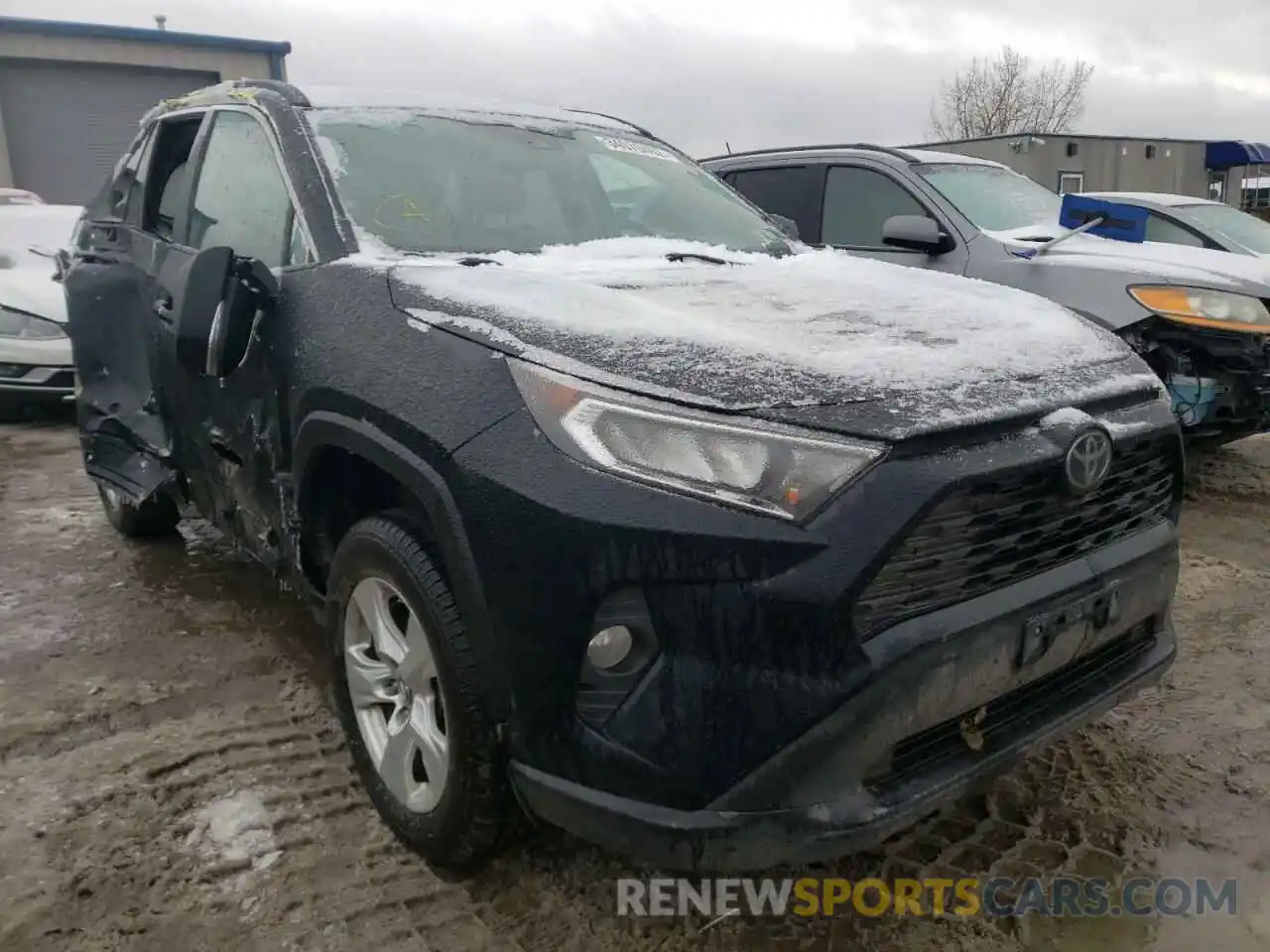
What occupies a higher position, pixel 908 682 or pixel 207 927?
pixel 908 682

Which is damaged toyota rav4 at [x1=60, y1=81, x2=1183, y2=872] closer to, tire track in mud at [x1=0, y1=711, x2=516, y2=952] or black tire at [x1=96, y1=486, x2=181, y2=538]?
tire track in mud at [x1=0, y1=711, x2=516, y2=952]

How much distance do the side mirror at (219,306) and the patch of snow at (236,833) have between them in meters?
1.15

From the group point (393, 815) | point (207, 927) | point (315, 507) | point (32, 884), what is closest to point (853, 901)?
point (393, 815)

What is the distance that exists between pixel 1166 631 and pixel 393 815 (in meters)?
1.94

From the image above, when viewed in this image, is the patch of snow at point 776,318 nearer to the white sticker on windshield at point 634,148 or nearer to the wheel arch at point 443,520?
the wheel arch at point 443,520

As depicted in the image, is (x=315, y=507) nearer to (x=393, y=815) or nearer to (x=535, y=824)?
(x=393, y=815)

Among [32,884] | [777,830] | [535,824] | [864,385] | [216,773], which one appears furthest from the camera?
[216,773]

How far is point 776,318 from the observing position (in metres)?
2.23

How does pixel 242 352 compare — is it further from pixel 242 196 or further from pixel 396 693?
pixel 396 693

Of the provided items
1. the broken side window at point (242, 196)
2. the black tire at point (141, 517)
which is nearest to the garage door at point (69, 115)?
the black tire at point (141, 517)

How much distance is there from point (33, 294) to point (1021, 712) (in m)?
7.50

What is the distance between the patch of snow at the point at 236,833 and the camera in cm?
237

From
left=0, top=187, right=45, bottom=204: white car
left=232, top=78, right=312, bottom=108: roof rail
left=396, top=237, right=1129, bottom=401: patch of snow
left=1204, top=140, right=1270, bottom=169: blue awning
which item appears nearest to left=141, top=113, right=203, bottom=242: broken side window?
left=232, top=78, right=312, bottom=108: roof rail

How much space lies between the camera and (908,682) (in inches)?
69.4
